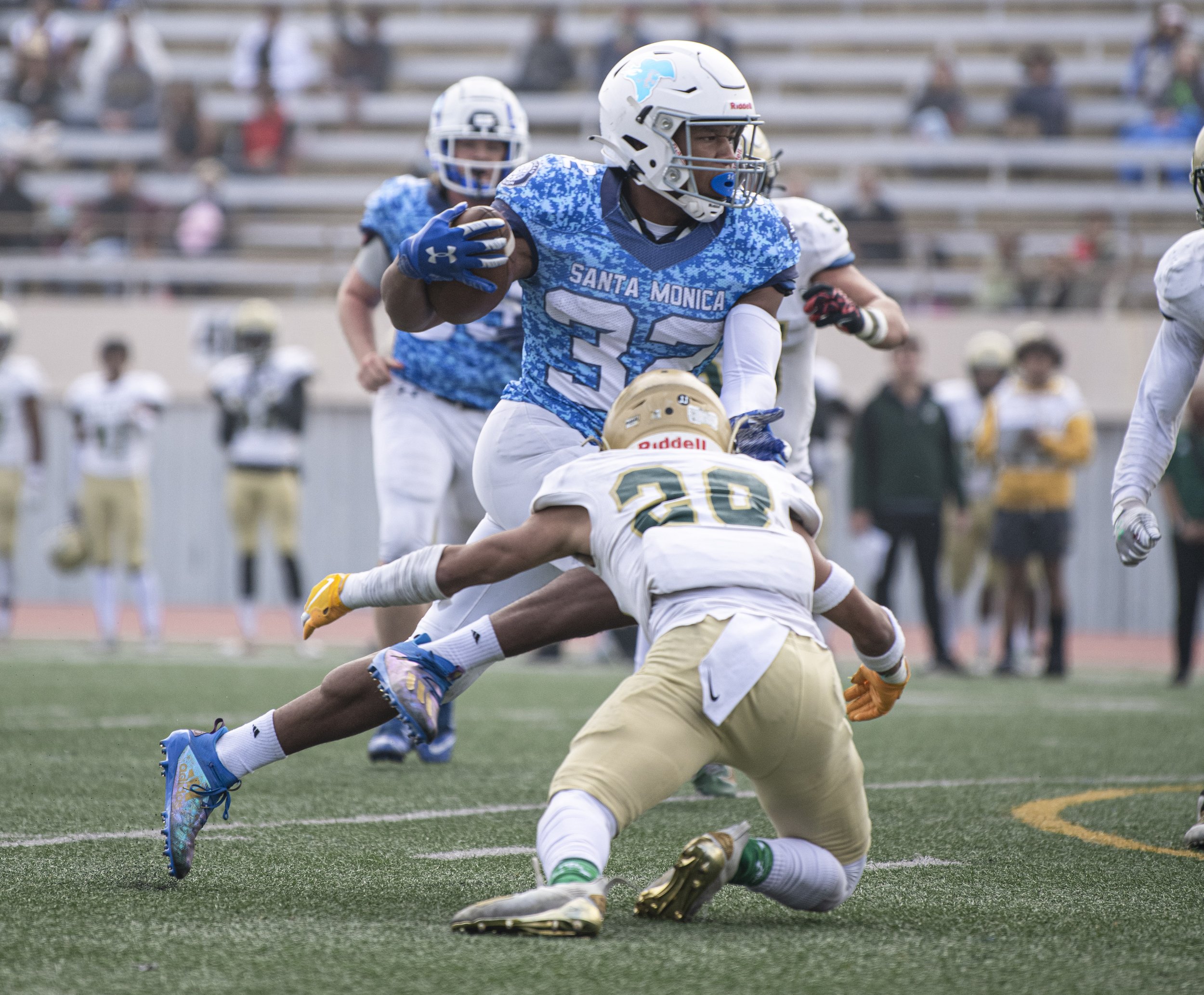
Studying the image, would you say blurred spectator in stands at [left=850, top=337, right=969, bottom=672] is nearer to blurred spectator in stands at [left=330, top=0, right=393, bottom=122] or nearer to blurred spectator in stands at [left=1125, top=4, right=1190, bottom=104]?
blurred spectator in stands at [left=1125, top=4, right=1190, bottom=104]

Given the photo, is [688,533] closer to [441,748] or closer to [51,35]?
[441,748]

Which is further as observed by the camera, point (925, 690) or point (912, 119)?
point (912, 119)

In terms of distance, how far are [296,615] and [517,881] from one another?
765cm

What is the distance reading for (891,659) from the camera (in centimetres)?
312

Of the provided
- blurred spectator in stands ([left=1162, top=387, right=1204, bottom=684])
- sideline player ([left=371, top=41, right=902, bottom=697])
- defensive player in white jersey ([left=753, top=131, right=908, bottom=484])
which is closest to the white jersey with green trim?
sideline player ([left=371, top=41, right=902, bottom=697])

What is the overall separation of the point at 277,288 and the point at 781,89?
5.22 meters

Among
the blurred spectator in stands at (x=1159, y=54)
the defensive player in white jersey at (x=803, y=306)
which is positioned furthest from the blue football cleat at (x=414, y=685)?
the blurred spectator in stands at (x=1159, y=54)

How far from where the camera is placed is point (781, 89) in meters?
15.8

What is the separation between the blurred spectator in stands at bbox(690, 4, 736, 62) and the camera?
49.9 ft

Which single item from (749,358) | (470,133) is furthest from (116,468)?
(749,358)

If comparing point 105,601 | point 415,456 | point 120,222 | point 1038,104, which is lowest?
point 105,601

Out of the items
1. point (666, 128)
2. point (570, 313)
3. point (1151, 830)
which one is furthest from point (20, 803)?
point (1151, 830)

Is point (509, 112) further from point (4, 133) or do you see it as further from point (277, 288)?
point (4, 133)

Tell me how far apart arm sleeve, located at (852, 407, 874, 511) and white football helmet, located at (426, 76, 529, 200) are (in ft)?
15.4
